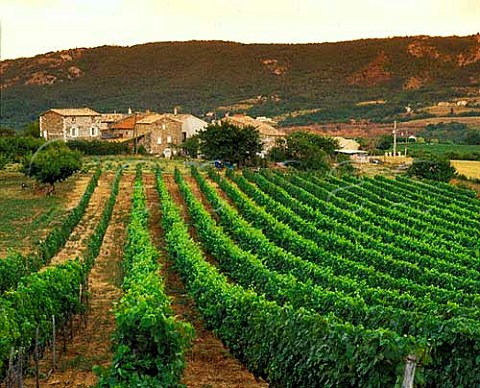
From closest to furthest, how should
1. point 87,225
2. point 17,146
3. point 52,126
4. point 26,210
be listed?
point 87,225 → point 26,210 → point 17,146 → point 52,126

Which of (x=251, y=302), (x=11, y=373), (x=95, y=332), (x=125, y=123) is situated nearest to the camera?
(x=11, y=373)

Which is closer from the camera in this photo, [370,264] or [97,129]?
[370,264]

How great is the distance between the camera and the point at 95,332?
1332cm

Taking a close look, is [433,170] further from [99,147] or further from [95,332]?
[95,332]

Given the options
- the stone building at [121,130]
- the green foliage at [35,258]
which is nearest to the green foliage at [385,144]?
the stone building at [121,130]

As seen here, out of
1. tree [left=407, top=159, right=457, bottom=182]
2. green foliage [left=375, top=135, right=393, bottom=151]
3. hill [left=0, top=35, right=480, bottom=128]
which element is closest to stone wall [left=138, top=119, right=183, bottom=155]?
green foliage [left=375, top=135, right=393, bottom=151]

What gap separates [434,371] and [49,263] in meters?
13.1

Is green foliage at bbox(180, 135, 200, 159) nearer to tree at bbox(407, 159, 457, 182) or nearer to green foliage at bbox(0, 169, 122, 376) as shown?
tree at bbox(407, 159, 457, 182)

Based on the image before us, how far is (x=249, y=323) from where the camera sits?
10359mm

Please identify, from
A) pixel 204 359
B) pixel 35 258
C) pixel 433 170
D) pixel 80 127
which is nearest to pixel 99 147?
pixel 80 127

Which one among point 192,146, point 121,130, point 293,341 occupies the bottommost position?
point 293,341

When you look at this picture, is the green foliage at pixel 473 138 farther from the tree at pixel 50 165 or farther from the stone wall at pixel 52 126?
the tree at pixel 50 165

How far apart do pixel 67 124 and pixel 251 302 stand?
54.2 metres

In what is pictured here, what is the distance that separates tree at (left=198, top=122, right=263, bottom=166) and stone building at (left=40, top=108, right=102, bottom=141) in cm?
1820
